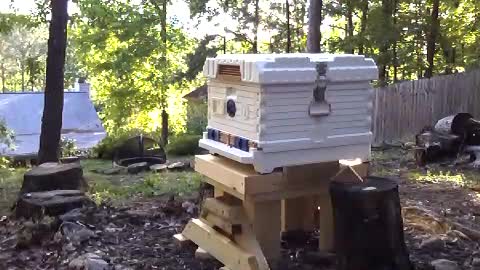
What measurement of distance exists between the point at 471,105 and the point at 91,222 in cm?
1166

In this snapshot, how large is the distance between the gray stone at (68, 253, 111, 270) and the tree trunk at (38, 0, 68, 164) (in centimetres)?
472

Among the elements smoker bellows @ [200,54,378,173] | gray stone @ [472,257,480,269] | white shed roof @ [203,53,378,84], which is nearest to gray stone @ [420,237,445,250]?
gray stone @ [472,257,480,269]

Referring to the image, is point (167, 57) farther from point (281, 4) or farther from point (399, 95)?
point (399, 95)

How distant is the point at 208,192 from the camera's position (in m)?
5.35

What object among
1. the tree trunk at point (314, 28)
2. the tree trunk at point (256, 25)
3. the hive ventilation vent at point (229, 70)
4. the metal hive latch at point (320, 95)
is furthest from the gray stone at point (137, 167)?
the tree trunk at point (256, 25)

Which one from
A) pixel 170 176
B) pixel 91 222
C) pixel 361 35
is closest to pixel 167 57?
pixel 361 35

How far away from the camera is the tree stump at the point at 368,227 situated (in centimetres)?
356

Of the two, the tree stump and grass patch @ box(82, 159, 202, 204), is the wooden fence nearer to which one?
grass patch @ box(82, 159, 202, 204)

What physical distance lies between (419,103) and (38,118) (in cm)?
1727

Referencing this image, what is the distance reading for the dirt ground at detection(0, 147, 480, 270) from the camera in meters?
4.24

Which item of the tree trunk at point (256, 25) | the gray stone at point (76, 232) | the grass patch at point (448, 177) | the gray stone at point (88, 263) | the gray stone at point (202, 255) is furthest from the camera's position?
the tree trunk at point (256, 25)

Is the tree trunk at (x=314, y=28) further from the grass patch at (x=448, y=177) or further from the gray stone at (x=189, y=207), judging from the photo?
the gray stone at (x=189, y=207)

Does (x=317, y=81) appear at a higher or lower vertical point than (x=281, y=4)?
lower

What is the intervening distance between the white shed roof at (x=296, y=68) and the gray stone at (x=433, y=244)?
1333mm
